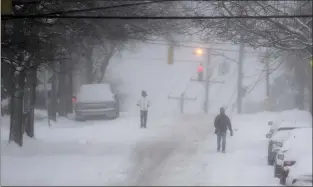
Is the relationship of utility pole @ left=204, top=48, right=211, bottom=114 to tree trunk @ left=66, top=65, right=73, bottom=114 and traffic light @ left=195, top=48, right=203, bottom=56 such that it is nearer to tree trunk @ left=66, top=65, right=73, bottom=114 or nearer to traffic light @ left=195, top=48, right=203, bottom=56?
traffic light @ left=195, top=48, right=203, bottom=56

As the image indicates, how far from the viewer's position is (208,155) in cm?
842

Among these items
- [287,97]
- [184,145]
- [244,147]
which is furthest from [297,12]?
[184,145]

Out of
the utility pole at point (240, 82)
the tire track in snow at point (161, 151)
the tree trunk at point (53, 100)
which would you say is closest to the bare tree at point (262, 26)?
the utility pole at point (240, 82)

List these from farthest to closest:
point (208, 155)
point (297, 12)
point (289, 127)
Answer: point (208, 155), point (289, 127), point (297, 12)

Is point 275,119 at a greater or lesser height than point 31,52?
lesser

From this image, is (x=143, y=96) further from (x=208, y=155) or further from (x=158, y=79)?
Result: (x=208, y=155)

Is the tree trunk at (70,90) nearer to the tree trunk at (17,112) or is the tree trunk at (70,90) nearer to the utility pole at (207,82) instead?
the tree trunk at (17,112)

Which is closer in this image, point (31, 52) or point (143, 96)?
point (31, 52)

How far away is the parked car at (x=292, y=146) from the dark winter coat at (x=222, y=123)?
2.89 feet

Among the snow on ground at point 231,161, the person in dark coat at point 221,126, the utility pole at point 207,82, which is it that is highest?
the utility pole at point 207,82

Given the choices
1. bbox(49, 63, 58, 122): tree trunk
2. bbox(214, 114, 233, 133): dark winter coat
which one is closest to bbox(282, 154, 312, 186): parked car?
bbox(214, 114, 233, 133): dark winter coat

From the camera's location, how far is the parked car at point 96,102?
8.55 metres

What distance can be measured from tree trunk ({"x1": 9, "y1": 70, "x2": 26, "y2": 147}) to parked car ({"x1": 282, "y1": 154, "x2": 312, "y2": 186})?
398cm

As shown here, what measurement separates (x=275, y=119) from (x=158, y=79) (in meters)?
1.89
